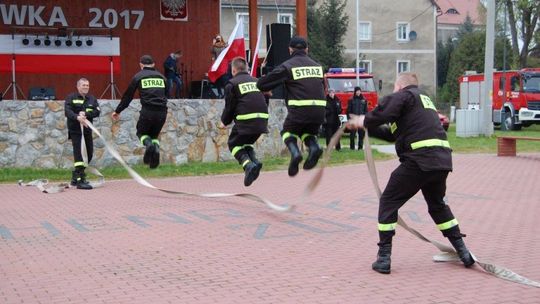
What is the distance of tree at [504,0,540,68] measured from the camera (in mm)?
54000

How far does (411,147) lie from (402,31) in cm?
5509

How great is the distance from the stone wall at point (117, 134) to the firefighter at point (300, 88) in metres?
9.14

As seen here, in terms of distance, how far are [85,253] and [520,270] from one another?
15.4 feet

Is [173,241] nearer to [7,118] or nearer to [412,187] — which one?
[412,187]

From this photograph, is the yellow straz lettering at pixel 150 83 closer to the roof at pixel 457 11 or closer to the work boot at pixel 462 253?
the work boot at pixel 462 253

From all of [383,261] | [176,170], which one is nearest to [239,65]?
[383,261]

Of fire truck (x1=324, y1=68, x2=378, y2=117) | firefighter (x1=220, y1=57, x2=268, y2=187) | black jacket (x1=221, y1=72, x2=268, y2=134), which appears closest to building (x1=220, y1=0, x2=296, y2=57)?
fire truck (x1=324, y1=68, x2=378, y2=117)

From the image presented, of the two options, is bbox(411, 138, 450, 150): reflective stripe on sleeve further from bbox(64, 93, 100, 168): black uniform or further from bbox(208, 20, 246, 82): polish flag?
bbox(208, 20, 246, 82): polish flag

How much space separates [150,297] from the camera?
6.59m

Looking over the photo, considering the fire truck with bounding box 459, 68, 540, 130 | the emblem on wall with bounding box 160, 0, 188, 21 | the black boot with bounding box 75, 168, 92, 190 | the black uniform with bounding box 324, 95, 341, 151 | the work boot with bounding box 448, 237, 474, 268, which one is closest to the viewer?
the work boot with bounding box 448, 237, 474, 268

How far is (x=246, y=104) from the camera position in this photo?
1062cm

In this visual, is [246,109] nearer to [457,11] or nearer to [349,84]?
[349,84]

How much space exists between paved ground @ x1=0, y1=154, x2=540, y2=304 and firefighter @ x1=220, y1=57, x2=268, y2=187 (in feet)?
2.78

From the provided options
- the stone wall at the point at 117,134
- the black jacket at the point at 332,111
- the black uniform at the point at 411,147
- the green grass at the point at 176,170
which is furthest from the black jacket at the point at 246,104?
the black jacket at the point at 332,111
